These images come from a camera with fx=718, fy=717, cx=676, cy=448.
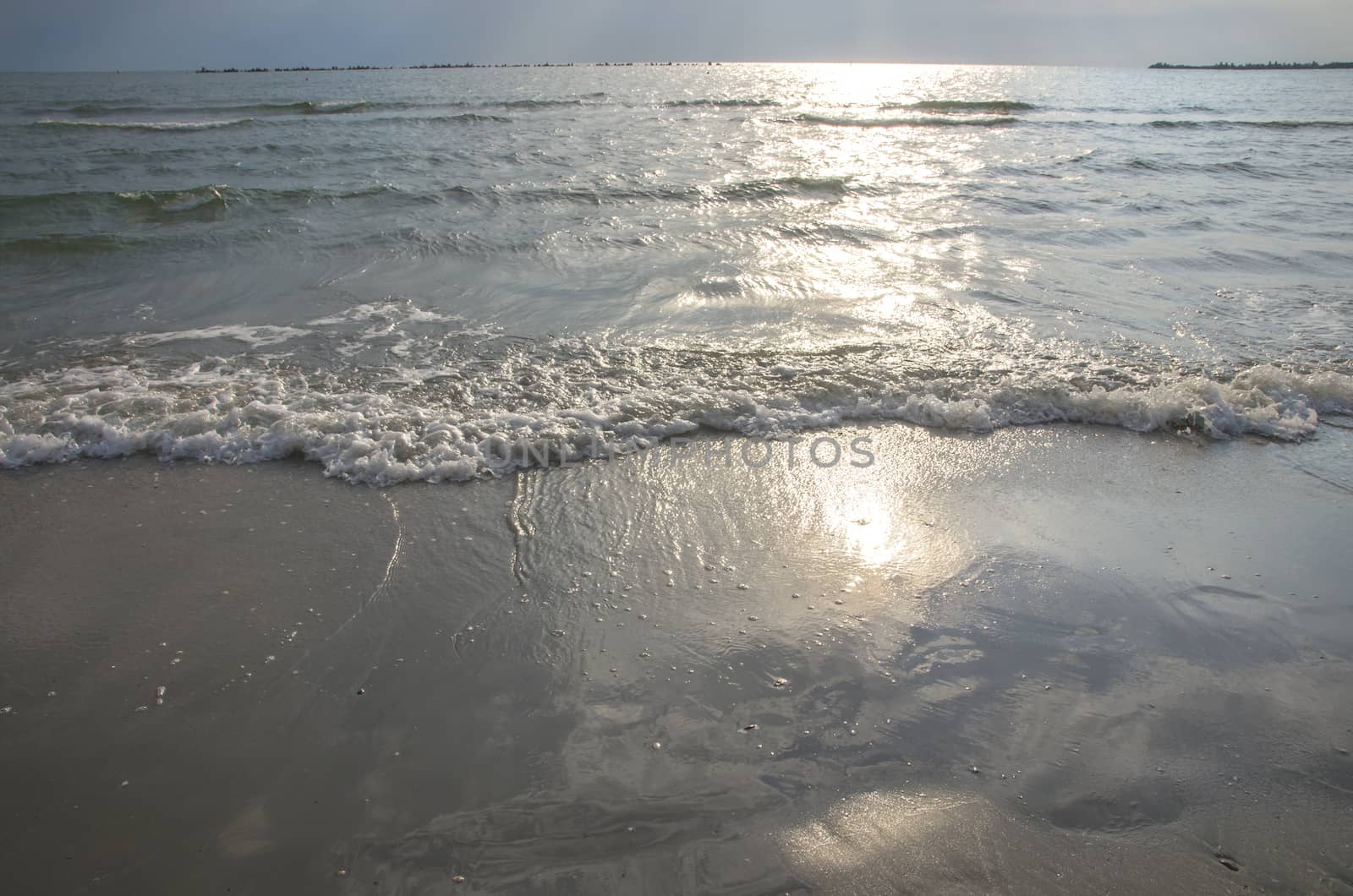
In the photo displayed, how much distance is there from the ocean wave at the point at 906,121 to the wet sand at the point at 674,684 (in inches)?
853

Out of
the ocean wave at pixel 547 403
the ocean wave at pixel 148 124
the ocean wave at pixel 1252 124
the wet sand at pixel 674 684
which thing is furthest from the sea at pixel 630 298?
the ocean wave at pixel 1252 124

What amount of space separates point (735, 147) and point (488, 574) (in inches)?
673

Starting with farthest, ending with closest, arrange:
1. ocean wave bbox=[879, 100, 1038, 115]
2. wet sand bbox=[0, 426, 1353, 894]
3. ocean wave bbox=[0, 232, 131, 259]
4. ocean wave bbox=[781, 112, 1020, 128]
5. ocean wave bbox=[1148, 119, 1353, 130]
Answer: ocean wave bbox=[879, 100, 1038, 115] → ocean wave bbox=[1148, 119, 1353, 130] → ocean wave bbox=[781, 112, 1020, 128] → ocean wave bbox=[0, 232, 131, 259] → wet sand bbox=[0, 426, 1353, 894]

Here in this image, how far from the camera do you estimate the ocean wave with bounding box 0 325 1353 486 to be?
452 centimetres

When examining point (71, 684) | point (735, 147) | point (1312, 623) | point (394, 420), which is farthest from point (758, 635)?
point (735, 147)

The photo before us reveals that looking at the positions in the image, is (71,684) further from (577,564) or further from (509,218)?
(509,218)

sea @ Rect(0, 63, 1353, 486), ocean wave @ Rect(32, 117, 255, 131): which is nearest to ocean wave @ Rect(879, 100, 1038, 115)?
sea @ Rect(0, 63, 1353, 486)

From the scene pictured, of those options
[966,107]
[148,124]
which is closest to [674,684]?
[148,124]

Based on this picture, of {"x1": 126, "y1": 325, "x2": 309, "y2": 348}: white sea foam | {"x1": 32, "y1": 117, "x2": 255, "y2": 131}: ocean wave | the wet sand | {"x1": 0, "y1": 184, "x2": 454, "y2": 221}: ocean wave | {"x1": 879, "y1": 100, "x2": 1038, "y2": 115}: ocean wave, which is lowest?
the wet sand

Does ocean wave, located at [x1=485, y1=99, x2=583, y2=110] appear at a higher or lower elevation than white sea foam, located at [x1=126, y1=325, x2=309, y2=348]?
higher

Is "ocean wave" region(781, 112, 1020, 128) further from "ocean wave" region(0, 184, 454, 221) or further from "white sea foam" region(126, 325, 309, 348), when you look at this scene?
"white sea foam" region(126, 325, 309, 348)

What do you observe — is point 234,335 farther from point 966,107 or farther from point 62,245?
point 966,107

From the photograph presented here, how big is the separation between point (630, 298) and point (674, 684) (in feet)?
17.5

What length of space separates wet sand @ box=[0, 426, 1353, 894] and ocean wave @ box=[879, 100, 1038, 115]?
27.7 metres
